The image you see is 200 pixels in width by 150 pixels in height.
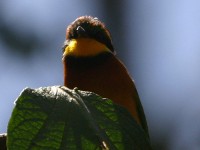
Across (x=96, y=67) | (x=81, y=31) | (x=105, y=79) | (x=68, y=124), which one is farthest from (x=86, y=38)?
(x=68, y=124)

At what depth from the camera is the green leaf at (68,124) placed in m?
0.71

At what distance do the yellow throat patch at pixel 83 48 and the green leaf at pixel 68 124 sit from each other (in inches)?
60.4

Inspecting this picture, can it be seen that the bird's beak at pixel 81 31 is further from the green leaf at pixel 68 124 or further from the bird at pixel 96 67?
the green leaf at pixel 68 124

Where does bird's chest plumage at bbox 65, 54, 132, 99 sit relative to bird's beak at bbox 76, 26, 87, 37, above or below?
below

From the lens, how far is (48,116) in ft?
2.38

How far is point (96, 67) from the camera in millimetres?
2273

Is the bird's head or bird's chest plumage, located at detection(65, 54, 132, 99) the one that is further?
the bird's head

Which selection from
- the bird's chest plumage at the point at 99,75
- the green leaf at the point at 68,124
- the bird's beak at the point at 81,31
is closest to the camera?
the green leaf at the point at 68,124

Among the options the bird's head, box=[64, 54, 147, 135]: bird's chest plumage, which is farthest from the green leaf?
the bird's head

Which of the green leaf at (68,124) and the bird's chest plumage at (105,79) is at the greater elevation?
the green leaf at (68,124)

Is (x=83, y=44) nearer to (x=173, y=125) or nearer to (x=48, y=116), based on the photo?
(x=48, y=116)

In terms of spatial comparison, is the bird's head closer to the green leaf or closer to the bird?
the bird

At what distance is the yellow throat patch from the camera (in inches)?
90.7

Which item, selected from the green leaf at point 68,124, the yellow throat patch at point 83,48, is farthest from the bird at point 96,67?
the green leaf at point 68,124
